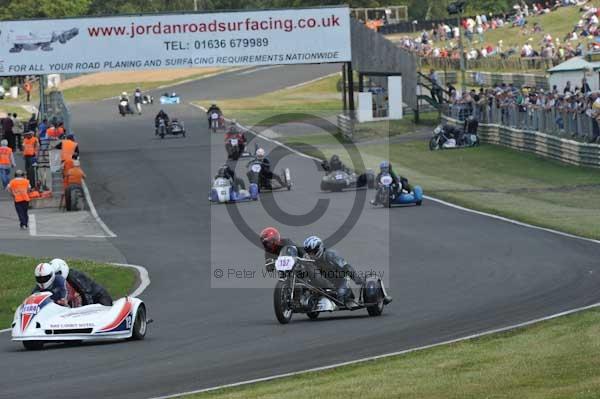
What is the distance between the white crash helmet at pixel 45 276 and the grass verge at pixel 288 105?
146 ft

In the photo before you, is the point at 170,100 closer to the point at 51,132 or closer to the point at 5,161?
the point at 51,132

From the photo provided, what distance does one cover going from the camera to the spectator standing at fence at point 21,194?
96.6 feet

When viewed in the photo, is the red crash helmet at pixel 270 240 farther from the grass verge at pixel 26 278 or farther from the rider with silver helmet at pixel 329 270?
the grass verge at pixel 26 278

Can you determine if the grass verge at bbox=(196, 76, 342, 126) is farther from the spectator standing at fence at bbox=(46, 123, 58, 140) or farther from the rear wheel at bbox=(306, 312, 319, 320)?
the rear wheel at bbox=(306, 312, 319, 320)

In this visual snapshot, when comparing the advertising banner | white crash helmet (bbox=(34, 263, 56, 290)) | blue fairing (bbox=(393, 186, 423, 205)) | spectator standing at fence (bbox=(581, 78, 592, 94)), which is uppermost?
the advertising banner

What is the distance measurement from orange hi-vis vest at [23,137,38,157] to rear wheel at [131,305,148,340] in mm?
23110

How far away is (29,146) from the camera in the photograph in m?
37.7

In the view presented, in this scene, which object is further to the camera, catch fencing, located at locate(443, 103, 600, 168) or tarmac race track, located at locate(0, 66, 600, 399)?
catch fencing, located at locate(443, 103, 600, 168)

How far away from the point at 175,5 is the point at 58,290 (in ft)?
403

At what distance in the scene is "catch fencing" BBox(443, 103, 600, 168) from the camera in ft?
118

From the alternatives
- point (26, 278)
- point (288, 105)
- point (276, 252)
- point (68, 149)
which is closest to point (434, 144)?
point (68, 149)

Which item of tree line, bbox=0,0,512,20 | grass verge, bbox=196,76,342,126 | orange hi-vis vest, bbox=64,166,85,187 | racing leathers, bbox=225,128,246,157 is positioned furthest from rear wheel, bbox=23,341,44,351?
tree line, bbox=0,0,512,20

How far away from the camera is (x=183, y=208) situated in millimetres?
32719

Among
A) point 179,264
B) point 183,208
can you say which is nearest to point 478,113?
point 183,208
